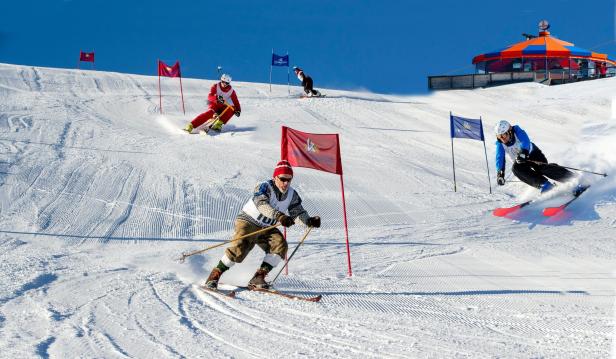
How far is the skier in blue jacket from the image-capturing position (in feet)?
35.5

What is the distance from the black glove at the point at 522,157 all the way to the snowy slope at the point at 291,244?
81 cm

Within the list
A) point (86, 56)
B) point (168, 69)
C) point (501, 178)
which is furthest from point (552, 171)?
point (86, 56)

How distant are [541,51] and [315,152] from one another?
113ft

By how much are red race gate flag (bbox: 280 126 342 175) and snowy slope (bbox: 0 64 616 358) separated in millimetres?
1030

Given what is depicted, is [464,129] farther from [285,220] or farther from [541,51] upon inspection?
[541,51]

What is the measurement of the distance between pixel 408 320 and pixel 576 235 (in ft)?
15.6

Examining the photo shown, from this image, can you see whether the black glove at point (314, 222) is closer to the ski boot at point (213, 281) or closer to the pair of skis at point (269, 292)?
the pair of skis at point (269, 292)

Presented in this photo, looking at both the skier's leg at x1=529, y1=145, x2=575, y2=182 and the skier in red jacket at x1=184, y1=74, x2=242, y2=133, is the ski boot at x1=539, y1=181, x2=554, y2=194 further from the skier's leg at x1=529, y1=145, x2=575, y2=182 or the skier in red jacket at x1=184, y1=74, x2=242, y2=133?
the skier in red jacket at x1=184, y1=74, x2=242, y2=133

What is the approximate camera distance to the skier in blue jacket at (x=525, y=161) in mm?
10812

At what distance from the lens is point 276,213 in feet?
19.1

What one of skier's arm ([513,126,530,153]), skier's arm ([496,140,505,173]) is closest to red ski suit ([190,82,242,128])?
skier's arm ([496,140,505,173])

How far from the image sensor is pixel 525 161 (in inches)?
431

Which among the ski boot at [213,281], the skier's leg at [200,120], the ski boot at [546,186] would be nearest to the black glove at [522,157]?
the ski boot at [546,186]

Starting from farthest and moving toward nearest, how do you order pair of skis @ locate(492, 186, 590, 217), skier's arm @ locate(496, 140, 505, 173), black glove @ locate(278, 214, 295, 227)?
skier's arm @ locate(496, 140, 505, 173)
pair of skis @ locate(492, 186, 590, 217)
black glove @ locate(278, 214, 295, 227)
